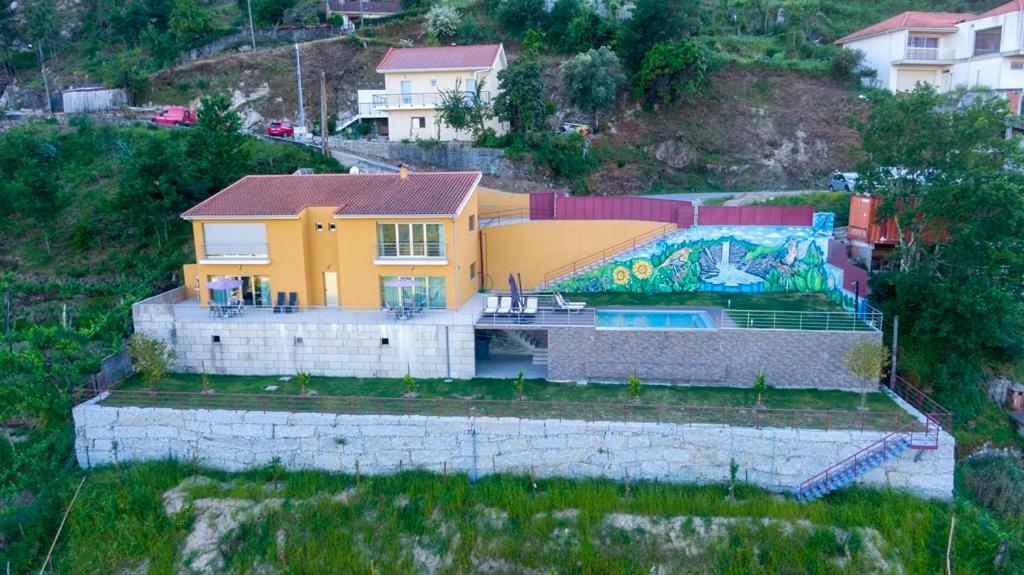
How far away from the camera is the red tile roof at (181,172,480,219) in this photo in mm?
24641

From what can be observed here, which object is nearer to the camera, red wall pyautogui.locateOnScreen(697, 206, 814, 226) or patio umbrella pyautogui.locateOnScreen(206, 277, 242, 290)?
patio umbrella pyautogui.locateOnScreen(206, 277, 242, 290)

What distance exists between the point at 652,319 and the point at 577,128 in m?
19.9

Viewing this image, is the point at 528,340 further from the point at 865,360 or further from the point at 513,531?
the point at 865,360

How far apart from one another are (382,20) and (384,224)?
38982 millimetres

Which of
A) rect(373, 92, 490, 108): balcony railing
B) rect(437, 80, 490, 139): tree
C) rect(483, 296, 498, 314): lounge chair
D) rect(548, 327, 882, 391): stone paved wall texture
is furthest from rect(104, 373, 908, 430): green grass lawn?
rect(373, 92, 490, 108): balcony railing

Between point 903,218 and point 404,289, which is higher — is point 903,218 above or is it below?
above

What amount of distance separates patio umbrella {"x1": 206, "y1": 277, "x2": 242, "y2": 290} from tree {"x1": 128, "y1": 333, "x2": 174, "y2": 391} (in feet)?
9.15

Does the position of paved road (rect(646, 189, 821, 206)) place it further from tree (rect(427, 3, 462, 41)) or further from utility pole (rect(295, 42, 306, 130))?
utility pole (rect(295, 42, 306, 130))

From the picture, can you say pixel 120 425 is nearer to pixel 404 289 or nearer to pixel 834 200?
pixel 404 289

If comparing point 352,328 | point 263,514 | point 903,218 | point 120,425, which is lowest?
point 263,514

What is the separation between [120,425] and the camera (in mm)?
21969

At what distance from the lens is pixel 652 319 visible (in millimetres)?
24828

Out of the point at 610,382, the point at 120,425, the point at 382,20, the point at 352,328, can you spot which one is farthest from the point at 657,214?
the point at 382,20

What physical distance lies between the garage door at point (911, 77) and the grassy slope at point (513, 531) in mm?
34625
